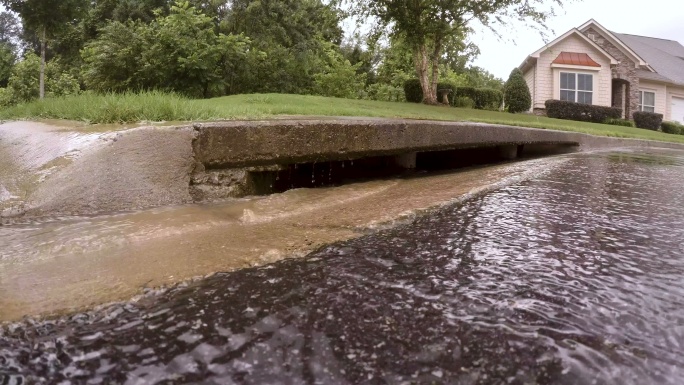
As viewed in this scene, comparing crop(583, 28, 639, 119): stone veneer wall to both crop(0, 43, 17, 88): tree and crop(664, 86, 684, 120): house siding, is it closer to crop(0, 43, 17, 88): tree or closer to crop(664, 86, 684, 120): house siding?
crop(664, 86, 684, 120): house siding

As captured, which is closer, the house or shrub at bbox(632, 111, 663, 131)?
shrub at bbox(632, 111, 663, 131)

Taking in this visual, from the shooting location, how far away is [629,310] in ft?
5.70

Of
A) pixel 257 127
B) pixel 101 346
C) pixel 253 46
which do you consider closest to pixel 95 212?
pixel 257 127

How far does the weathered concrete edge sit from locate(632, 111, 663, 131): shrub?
22362 millimetres

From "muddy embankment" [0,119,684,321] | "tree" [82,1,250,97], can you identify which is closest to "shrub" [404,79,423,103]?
"tree" [82,1,250,97]

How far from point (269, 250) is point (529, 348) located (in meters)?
1.38

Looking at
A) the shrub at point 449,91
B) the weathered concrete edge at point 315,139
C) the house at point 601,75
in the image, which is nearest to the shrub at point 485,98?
the house at point 601,75

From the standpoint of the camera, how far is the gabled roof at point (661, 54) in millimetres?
26720

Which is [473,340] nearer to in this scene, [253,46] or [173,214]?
[173,214]

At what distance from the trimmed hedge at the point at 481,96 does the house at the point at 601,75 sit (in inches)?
81.1

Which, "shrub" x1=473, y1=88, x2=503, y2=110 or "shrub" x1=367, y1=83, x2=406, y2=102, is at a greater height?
"shrub" x1=367, y1=83, x2=406, y2=102

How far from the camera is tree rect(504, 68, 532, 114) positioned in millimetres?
23000

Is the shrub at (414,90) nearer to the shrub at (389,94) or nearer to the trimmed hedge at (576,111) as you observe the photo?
the trimmed hedge at (576,111)

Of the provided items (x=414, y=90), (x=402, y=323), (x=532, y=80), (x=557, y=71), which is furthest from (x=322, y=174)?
(x=532, y=80)
